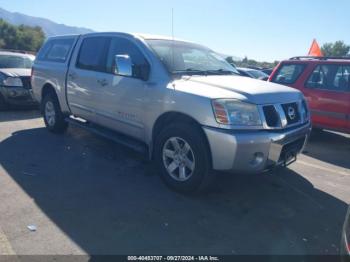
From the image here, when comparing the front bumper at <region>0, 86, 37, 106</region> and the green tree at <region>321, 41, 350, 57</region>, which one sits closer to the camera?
the front bumper at <region>0, 86, 37, 106</region>

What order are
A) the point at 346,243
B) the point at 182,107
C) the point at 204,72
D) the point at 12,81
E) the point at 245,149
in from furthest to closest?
1. the point at 12,81
2. the point at 204,72
3. the point at 182,107
4. the point at 245,149
5. the point at 346,243

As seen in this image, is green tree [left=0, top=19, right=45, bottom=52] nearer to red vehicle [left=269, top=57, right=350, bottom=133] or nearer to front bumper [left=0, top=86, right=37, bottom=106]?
front bumper [left=0, top=86, right=37, bottom=106]

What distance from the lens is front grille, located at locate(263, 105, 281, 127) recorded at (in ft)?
12.3

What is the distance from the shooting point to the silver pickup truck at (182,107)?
366cm

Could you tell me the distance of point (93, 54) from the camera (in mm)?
5512

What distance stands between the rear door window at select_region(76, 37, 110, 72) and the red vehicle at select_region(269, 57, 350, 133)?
151 inches

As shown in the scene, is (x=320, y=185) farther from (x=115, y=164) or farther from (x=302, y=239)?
(x=115, y=164)

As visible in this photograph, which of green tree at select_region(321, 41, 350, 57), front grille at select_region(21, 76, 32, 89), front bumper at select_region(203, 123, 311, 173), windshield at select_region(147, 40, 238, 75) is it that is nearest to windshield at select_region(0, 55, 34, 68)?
front grille at select_region(21, 76, 32, 89)

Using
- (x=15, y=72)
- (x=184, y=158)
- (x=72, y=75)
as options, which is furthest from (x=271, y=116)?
(x=15, y=72)

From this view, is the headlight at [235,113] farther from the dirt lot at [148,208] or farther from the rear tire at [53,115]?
the rear tire at [53,115]

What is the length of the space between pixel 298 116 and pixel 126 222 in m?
2.43

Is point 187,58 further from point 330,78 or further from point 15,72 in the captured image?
point 15,72

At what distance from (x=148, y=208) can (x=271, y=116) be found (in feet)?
5.51

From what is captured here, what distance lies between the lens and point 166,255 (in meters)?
2.96
